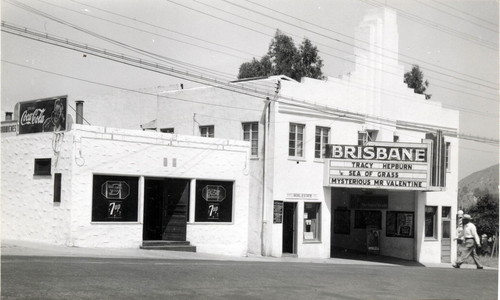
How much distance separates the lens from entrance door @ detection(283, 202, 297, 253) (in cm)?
2936

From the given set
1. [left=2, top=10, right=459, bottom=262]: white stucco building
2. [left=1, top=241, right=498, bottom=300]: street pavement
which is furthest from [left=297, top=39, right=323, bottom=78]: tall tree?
[left=1, top=241, right=498, bottom=300]: street pavement

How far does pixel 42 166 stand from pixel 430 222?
20004 mm

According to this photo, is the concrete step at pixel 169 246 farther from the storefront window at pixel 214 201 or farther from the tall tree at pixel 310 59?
the tall tree at pixel 310 59

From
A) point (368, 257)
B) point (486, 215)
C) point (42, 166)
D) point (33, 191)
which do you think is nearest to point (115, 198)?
point (42, 166)

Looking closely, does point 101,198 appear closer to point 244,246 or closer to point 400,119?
point 244,246

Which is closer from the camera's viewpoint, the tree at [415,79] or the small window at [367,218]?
the small window at [367,218]

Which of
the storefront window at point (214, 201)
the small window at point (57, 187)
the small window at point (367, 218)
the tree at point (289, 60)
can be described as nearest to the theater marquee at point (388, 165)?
the small window at point (367, 218)

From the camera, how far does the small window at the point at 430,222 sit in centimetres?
3447

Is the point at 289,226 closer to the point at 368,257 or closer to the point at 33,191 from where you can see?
the point at 368,257

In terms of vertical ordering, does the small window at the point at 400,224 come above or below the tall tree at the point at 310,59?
below

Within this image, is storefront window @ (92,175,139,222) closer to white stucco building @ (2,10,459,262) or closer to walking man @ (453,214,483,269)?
white stucco building @ (2,10,459,262)

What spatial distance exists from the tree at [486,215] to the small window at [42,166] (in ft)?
103

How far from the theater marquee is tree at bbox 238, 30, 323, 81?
56.1 ft

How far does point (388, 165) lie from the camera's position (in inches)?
1169
